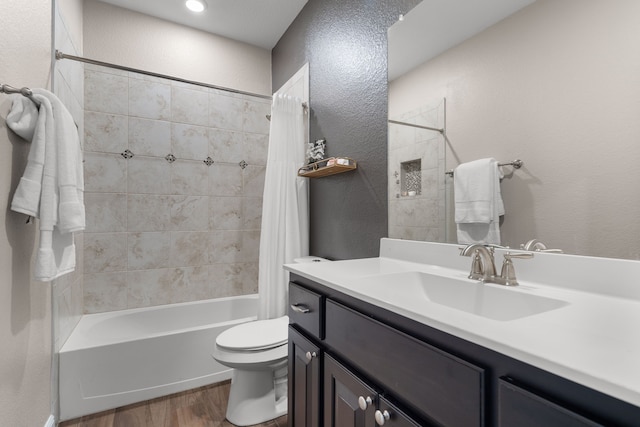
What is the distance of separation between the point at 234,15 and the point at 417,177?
2.08m

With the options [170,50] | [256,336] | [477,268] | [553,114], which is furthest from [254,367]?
[170,50]

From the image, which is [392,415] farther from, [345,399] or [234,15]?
[234,15]

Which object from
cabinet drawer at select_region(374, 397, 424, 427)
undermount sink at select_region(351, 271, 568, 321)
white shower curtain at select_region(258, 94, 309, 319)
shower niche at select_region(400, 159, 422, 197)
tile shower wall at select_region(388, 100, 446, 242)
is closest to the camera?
cabinet drawer at select_region(374, 397, 424, 427)

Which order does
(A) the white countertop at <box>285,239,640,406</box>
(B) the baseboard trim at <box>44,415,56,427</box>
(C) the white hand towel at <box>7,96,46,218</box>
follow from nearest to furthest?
1. (A) the white countertop at <box>285,239,640,406</box>
2. (C) the white hand towel at <box>7,96,46,218</box>
3. (B) the baseboard trim at <box>44,415,56,427</box>

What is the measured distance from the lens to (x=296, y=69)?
2.48m

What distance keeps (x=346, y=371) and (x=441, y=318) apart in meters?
0.39

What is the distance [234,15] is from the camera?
7.91ft

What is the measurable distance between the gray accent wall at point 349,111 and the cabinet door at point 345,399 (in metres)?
0.77

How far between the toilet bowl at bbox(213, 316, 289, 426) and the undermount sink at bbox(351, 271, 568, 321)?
847mm

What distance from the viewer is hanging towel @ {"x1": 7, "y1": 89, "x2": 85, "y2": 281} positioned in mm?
1137

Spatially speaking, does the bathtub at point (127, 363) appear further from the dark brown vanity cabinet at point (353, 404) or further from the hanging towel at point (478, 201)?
the hanging towel at point (478, 201)

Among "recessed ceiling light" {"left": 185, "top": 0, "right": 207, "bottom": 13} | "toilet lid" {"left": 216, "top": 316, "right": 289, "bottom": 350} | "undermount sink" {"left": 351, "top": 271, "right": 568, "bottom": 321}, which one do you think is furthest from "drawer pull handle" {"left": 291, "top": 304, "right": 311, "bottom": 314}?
"recessed ceiling light" {"left": 185, "top": 0, "right": 207, "bottom": 13}

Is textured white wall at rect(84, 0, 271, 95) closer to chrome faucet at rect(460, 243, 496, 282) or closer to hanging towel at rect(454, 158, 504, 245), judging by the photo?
hanging towel at rect(454, 158, 504, 245)

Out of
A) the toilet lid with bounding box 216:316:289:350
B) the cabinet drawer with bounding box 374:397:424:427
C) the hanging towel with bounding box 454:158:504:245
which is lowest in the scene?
the toilet lid with bounding box 216:316:289:350
